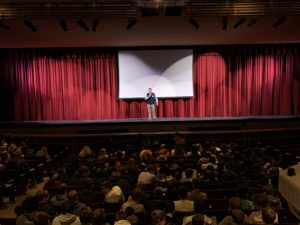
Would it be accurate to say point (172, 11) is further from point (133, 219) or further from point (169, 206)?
point (133, 219)

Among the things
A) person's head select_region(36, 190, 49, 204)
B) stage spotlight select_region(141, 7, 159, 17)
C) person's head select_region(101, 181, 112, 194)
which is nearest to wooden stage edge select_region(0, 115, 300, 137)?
stage spotlight select_region(141, 7, 159, 17)

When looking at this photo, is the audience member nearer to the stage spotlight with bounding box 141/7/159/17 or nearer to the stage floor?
the stage spotlight with bounding box 141/7/159/17

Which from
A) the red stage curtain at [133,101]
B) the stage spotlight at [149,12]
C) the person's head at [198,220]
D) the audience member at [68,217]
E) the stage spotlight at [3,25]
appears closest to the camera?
the person's head at [198,220]

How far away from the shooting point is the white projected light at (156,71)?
18812 mm

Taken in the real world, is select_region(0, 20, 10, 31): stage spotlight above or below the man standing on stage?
above

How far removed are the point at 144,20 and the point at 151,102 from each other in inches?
257

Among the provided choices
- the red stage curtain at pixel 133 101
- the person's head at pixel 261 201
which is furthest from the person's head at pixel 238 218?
the red stage curtain at pixel 133 101

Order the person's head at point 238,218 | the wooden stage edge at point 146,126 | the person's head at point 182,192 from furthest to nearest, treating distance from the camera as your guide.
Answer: the wooden stage edge at point 146,126 < the person's head at point 182,192 < the person's head at point 238,218

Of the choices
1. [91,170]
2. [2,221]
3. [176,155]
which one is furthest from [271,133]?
[2,221]

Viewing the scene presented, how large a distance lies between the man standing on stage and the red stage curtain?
99cm

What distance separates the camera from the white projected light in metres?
18.8

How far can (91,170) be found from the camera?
9.16m

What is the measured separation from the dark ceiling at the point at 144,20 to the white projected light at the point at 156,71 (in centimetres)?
253

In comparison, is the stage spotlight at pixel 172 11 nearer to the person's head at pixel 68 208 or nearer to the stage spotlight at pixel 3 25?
the stage spotlight at pixel 3 25
